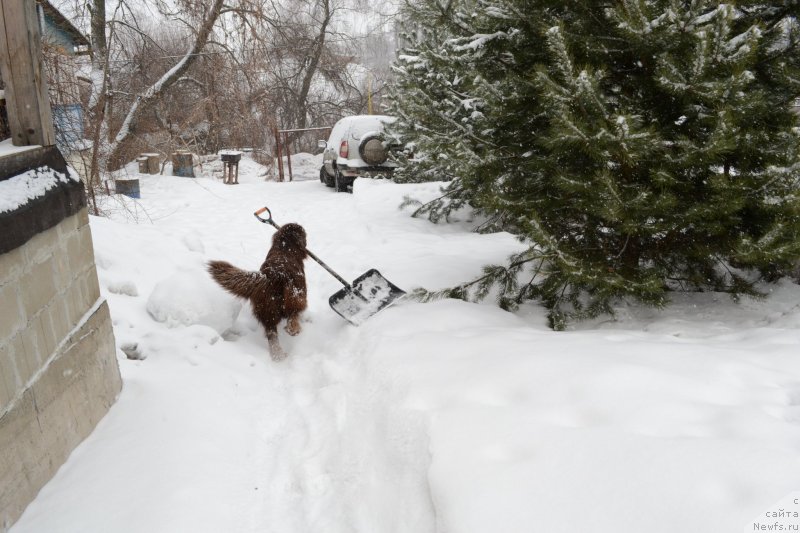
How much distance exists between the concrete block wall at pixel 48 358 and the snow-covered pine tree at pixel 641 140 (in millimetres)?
2937

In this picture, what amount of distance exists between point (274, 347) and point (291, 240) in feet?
3.51

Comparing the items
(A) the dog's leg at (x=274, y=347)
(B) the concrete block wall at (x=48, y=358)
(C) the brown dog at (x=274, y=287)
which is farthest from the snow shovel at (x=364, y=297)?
(B) the concrete block wall at (x=48, y=358)

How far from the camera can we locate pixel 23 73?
2.78m

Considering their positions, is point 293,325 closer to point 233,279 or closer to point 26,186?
point 233,279

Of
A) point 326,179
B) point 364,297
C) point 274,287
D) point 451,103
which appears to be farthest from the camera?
point 326,179

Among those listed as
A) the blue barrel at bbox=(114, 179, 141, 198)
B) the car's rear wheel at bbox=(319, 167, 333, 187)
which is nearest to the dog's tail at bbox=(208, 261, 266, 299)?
the blue barrel at bbox=(114, 179, 141, 198)

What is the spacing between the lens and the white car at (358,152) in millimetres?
13031

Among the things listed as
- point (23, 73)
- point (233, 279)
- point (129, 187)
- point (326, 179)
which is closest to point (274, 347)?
point (233, 279)

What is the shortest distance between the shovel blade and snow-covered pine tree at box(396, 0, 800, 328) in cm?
140

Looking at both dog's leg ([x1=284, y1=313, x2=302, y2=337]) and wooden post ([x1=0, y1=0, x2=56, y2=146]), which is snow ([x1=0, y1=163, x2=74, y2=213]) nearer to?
wooden post ([x1=0, y1=0, x2=56, y2=146])

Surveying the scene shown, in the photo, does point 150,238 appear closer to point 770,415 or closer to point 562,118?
point 562,118

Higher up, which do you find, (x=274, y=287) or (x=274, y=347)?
(x=274, y=287)

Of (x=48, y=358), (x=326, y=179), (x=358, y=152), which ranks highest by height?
(x=358, y=152)

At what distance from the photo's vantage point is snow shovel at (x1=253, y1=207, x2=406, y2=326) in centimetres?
509
